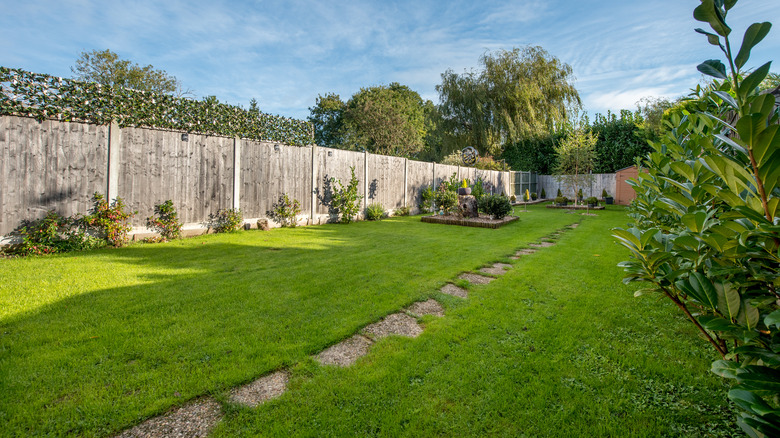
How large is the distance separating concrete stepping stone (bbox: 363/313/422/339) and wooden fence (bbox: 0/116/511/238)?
543 centimetres

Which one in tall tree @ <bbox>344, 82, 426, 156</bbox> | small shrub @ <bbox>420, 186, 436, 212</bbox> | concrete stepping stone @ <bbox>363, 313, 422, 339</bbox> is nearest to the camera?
concrete stepping stone @ <bbox>363, 313, 422, 339</bbox>

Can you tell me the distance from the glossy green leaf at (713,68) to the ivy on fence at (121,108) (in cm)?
727

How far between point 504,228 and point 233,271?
6964 millimetres

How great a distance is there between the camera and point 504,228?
888cm

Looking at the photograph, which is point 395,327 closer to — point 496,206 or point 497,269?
point 497,269

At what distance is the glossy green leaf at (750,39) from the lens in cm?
77

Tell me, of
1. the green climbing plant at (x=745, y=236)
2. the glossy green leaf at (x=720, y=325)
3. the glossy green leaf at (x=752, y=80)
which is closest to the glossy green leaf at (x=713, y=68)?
the green climbing plant at (x=745, y=236)

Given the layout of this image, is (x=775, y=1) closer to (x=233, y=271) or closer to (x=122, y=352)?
(x=122, y=352)

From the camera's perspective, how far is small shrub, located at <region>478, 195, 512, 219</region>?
9836 mm

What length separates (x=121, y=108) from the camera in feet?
18.4

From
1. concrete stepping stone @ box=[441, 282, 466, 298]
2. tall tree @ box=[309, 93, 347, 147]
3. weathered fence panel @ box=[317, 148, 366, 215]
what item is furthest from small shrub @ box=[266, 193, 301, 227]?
tall tree @ box=[309, 93, 347, 147]

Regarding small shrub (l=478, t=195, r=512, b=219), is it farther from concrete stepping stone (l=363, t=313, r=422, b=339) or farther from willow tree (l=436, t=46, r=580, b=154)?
willow tree (l=436, t=46, r=580, b=154)

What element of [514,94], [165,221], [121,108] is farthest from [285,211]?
[514,94]

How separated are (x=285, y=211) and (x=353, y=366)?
649cm
